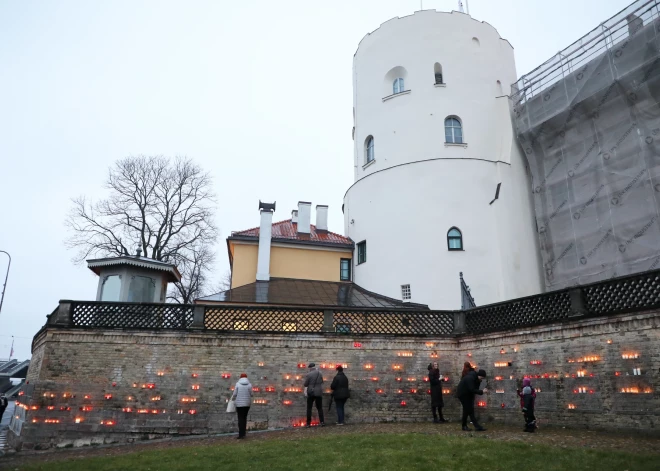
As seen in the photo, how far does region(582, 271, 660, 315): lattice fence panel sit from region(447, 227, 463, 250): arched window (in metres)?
10.5

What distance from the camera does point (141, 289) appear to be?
16.4 meters

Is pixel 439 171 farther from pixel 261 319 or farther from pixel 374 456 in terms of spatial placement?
pixel 374 456

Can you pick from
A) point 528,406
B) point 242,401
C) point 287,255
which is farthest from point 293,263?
point 528,406

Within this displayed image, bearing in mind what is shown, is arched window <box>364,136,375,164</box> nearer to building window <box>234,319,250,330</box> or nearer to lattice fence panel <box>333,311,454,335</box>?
lattice fence panel <box>333,311,454,335</box>

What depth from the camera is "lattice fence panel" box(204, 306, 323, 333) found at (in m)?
14.1

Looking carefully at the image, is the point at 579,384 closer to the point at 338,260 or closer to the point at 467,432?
the point at 467,432

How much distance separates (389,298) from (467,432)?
10940mm

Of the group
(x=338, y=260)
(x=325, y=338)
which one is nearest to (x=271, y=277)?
(x=338, y=260)

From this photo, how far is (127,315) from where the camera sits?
13719 mm

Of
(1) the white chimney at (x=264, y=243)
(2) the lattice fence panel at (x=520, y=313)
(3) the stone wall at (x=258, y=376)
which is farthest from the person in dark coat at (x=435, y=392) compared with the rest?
(1) the white chimney at (x=264, y=243)

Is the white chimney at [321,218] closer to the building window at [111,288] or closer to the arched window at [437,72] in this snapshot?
the arched window at [437,72]

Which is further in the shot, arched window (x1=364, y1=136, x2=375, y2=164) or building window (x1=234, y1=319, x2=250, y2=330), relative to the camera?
arched window (x1=364, y1=136, x2=375, y2=164)

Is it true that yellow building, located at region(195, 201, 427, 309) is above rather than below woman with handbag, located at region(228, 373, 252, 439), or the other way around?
above

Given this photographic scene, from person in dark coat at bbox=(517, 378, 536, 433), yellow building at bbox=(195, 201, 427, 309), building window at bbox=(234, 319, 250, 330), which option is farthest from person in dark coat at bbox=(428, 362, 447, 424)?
yellow building at bbox=(195, 201, 427, 309)
